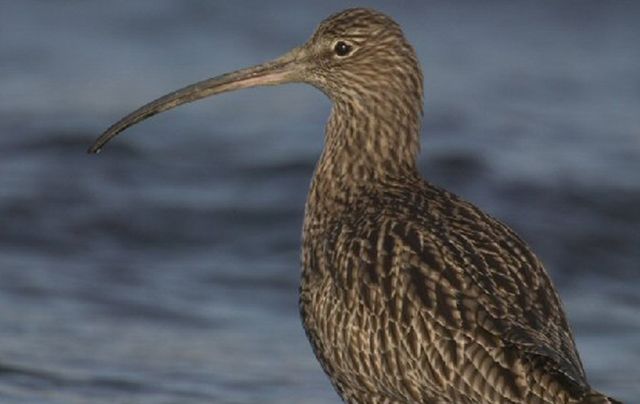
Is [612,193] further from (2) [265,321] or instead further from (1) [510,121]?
(2) [265,321]

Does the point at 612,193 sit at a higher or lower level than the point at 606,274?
higher

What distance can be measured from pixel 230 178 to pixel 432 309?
23.0 ft

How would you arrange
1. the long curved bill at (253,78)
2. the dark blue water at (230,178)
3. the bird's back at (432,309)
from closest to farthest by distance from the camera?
the bird's back at (432,309) → the long curved bill at (253,78) → the dark blue water at (230,178)

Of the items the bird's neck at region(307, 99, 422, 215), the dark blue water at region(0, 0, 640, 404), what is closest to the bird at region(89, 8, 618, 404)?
the bird's neck at region(307, 99, 422, 215)

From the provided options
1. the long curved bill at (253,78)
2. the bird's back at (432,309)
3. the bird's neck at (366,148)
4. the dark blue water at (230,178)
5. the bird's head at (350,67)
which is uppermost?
the dark blue water at (230,178)

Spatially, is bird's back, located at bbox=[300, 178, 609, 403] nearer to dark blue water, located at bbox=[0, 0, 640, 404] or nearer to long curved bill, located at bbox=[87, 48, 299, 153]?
long curved bill, located at bbox=[87, 48, 299, 153]

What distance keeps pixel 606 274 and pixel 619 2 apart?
23.8ft

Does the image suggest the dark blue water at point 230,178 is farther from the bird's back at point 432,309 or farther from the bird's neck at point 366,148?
the bird's back at point 432,309

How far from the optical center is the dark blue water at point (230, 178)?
11.5 m

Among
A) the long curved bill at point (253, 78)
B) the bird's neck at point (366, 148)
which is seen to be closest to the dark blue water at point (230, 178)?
the bird's neck at point (366, 148)

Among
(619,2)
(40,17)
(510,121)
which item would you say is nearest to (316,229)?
(510,121)

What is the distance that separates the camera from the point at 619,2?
20219 mm

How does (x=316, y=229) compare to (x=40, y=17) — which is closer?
(x=316, y=229)

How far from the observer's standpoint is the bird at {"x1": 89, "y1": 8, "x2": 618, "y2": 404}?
8.22 meters
